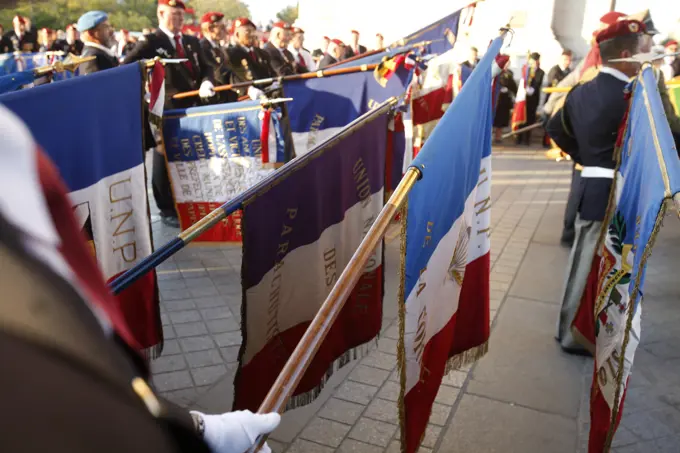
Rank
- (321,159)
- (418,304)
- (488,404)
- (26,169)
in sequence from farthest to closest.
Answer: (488,404)
(321,159)
(418,304)
(26,169)

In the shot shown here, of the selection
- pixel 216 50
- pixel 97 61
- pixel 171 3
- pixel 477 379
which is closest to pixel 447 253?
pixel 477 379

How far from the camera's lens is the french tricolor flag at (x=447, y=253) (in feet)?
6.70

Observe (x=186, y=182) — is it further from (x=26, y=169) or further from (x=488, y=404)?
(x=26, y=169)

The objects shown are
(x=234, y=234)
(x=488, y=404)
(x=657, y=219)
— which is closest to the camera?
(x=657, y=219)

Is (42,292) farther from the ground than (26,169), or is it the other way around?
(26,169)

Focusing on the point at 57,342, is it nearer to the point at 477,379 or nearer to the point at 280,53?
the point at 477,379

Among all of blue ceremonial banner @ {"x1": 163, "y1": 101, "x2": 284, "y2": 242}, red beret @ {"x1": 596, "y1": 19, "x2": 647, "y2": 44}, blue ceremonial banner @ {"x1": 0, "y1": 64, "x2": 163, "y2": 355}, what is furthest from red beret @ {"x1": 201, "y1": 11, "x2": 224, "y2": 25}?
red beret @ {"x1": 596, "y1": 19, "x2": 647, "y2": 44}

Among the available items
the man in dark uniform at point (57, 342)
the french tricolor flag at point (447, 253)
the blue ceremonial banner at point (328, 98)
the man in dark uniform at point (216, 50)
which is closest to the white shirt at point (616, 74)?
the french tricolor flag at point (447, 253)

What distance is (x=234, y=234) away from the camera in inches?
191

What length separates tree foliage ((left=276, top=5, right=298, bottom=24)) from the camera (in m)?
23.8

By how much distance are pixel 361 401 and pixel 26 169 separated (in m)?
2.91

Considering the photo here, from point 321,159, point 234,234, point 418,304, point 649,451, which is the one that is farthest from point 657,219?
point 234,234

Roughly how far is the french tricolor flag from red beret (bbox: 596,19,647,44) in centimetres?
112

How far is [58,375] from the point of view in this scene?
54 centimetres
